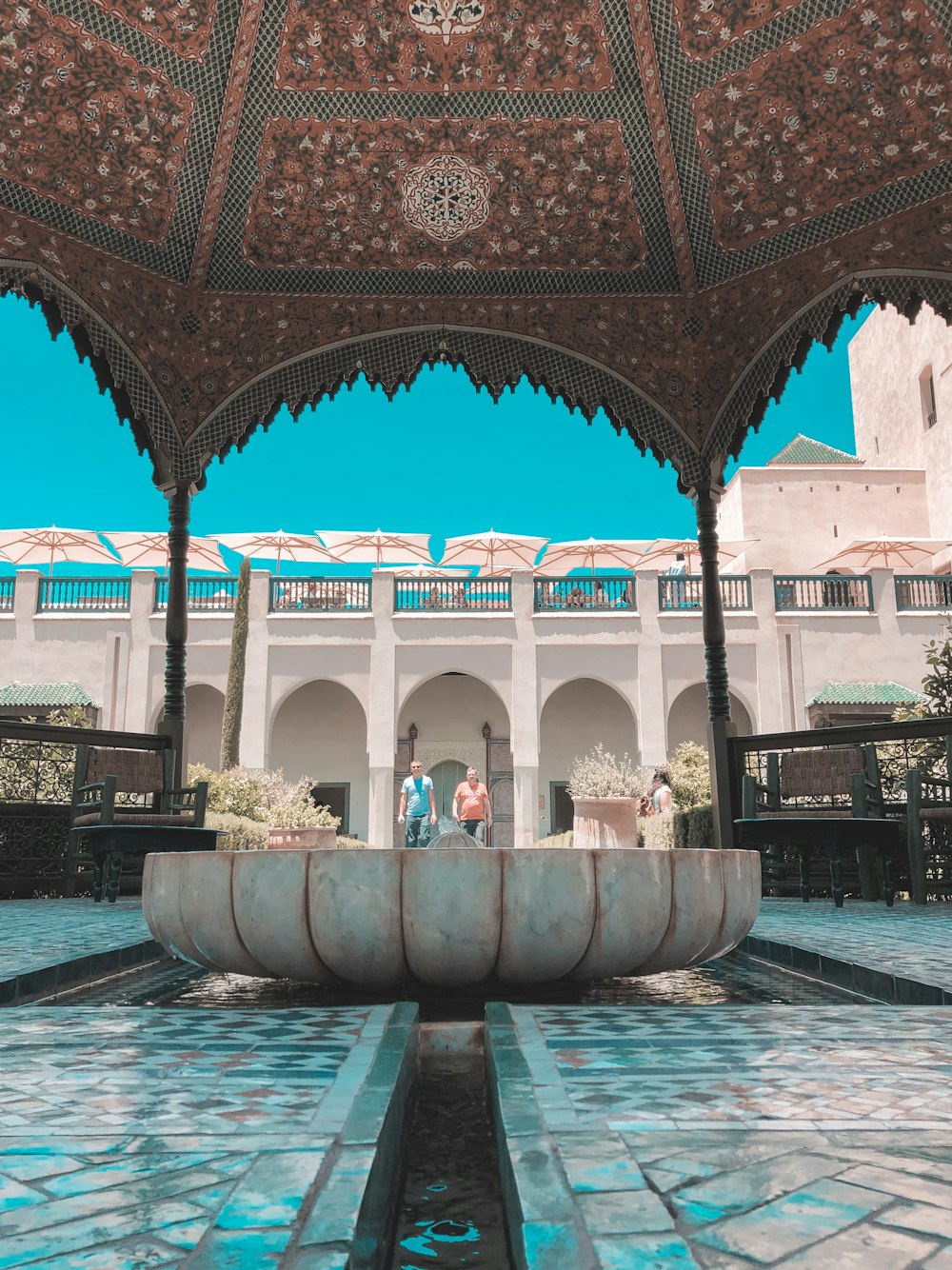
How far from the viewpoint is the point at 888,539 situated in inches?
988

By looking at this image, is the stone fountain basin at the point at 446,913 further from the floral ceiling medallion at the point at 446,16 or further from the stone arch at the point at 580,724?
the stone arch at the point at 580,724

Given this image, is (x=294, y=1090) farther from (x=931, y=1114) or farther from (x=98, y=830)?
(x=98, y=830)

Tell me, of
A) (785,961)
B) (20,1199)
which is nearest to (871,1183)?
(20,1199)

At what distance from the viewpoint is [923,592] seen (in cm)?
2223

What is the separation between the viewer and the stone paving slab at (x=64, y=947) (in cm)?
302

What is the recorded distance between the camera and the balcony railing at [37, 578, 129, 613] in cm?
2200

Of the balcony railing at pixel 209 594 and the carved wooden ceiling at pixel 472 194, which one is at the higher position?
the balcony railing at pixel 209 594

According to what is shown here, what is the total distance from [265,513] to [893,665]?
1225 inches

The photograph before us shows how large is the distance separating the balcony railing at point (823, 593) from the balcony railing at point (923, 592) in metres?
0.66

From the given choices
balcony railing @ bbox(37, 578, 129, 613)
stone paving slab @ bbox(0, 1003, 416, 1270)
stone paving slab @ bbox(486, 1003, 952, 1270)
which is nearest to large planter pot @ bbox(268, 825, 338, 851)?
balcony railing @ bbox(37, 578, 129, 613)

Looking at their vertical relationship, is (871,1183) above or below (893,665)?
below

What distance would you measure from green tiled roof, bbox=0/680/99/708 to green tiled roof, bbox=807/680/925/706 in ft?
46.2

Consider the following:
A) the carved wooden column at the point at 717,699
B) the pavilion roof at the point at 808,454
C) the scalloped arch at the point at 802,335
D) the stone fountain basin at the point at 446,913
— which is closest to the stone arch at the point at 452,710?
the pavilion roof at the point at 808,454

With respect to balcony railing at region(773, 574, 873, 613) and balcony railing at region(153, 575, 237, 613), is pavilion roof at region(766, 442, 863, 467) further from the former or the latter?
balcony railing at region(153, 575, 237, 613)
